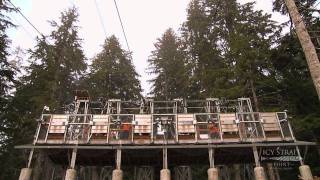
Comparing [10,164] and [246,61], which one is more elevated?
[246,61]

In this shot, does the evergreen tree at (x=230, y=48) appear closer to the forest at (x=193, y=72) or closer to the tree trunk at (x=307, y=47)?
the forest at (x=193, y=72)

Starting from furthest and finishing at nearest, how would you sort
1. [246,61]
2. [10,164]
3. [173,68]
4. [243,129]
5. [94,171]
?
[173,68], [10,164], [94,171], [246,61], [243,129]

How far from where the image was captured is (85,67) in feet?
97.6

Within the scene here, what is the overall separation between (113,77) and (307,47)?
1993cm

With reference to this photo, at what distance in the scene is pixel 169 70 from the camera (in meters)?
33.8

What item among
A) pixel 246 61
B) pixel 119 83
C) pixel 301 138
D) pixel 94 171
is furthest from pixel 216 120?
pixel 119 83

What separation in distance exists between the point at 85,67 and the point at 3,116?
9307 mm

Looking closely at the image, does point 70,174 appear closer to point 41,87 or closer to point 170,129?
point 170,129

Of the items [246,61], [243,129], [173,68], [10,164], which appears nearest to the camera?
[243,129]

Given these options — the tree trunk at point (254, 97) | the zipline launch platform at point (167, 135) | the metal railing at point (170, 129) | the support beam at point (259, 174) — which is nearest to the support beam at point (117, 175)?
the zipline launch platform at point (167, 135)

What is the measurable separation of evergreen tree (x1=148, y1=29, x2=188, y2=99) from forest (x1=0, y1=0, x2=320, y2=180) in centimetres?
10

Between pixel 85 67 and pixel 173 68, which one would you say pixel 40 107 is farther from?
pixel 173 68

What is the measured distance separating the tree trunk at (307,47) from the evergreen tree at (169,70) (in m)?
16.7

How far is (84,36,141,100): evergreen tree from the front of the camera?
93.5 feet
